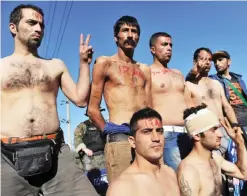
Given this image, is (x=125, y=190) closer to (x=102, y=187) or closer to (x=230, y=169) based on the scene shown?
(x=230, y=169)

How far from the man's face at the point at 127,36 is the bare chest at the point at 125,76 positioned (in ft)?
0.93

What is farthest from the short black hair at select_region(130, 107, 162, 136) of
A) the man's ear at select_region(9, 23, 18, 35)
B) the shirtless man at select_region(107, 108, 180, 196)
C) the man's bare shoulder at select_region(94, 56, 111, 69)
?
the man's ear at select_region(9, 23, 18, 35)

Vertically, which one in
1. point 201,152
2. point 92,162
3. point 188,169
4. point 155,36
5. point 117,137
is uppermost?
point 155,36

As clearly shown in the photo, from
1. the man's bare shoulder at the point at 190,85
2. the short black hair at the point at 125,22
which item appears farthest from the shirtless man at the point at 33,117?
the man's bare shoulder at the point at 190,85

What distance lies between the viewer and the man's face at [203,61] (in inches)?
256

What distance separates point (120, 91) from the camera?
493 cm

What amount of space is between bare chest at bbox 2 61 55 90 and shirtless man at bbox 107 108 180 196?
111cm

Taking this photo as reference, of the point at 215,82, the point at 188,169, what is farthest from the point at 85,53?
the point at 215,82

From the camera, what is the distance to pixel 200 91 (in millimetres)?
6629

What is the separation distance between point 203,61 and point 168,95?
1185 mm

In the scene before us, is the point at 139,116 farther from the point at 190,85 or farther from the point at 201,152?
the point at 190,85

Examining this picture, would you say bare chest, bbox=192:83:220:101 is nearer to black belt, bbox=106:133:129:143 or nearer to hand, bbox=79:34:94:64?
black belt, bbox=106:133:129:143

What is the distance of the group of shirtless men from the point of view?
3.95 m

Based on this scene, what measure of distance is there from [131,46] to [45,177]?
212 cm
